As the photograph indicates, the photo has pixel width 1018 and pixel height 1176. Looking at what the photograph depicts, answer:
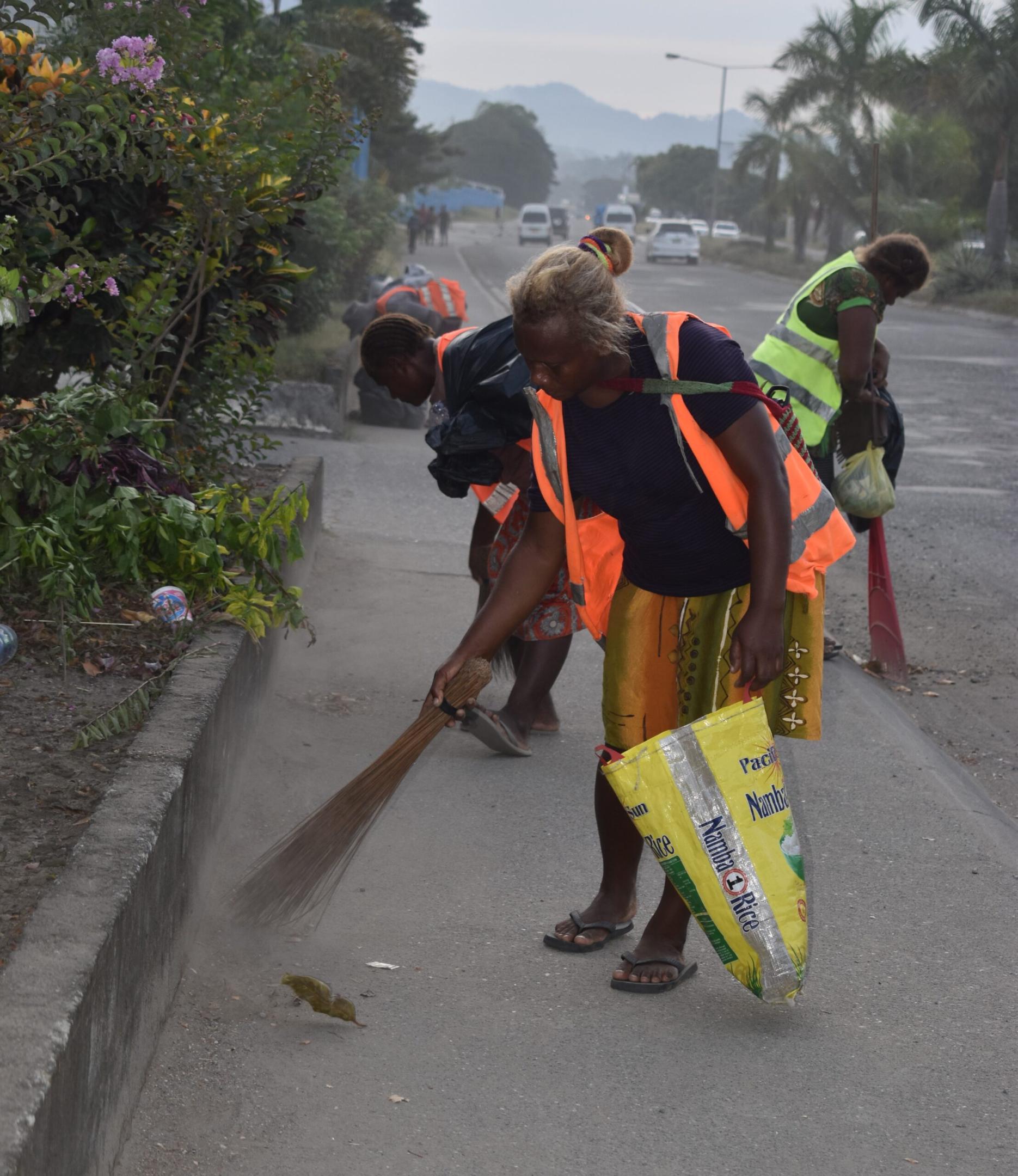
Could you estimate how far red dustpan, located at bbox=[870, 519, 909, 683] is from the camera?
5.89 m

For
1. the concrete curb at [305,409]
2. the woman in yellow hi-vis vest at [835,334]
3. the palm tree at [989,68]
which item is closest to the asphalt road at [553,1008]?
the woman in yellow hi-vis vest at [835,334]

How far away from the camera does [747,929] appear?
296 centimetres

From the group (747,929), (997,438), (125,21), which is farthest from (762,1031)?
(997,438)

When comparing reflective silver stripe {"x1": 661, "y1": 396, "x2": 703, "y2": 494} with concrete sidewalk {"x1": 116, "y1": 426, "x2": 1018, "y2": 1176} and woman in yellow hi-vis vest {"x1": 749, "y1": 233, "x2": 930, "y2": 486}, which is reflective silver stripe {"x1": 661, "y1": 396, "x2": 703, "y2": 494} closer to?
concrete sidewalk {"x1": 116, "y1": 426, "x2": 1018, "y2": 1176}

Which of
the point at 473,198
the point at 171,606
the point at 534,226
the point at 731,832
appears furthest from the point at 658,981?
the point at 473,198

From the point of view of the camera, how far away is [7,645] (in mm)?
3807

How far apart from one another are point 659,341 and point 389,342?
1865mm

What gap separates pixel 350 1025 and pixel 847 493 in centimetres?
345

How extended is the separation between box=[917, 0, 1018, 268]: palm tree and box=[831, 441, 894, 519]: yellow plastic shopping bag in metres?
28.6

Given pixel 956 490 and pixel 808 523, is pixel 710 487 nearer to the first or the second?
pixel 808 523

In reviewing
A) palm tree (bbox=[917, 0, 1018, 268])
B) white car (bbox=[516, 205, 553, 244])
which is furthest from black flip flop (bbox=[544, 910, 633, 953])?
white car (bbox=[516, 205, 553, 244])

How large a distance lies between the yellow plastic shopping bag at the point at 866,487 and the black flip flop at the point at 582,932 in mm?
2736

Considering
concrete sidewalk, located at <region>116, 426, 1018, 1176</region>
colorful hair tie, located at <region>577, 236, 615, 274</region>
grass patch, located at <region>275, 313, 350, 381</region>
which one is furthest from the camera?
grass patch, located at <region>275, 313, 350, 381</region>

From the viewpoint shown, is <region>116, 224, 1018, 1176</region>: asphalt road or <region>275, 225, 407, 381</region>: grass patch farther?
<region>275, 225, 407, 381</region>: grass patch
